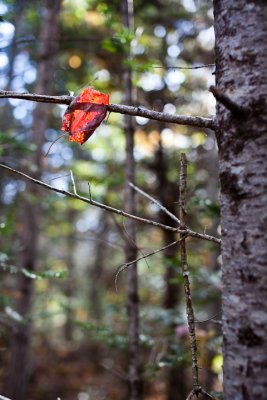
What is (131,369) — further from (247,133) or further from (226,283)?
(247,133)

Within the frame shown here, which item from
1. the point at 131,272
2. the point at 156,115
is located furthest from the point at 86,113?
the point at 131,272

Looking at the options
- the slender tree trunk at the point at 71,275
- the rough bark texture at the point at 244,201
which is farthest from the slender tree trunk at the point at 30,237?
the slender tree trunk at the point at 71,275

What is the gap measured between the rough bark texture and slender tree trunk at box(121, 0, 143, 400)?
2072 mm

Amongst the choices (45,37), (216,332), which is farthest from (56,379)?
(45,37)

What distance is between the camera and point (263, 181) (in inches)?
56.7

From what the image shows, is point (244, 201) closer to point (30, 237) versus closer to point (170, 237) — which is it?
point (30, 237)

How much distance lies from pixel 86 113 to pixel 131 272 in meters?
2.68

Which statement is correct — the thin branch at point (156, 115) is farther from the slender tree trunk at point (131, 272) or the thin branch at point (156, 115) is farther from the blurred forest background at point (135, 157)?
the blurred forest background at point (135, 157)

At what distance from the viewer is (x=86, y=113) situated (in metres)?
1.76

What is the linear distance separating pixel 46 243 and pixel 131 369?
1754 centimetres

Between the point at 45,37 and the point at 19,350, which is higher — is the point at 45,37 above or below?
above

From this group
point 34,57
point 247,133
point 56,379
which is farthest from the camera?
point 56,379

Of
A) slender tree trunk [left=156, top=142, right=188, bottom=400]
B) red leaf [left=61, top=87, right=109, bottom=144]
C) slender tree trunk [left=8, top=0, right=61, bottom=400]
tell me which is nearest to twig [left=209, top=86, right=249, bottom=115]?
red leaf [left=61, top=87, right=109, bottom=144]

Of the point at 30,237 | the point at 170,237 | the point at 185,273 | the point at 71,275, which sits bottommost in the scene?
the point at 185,273
